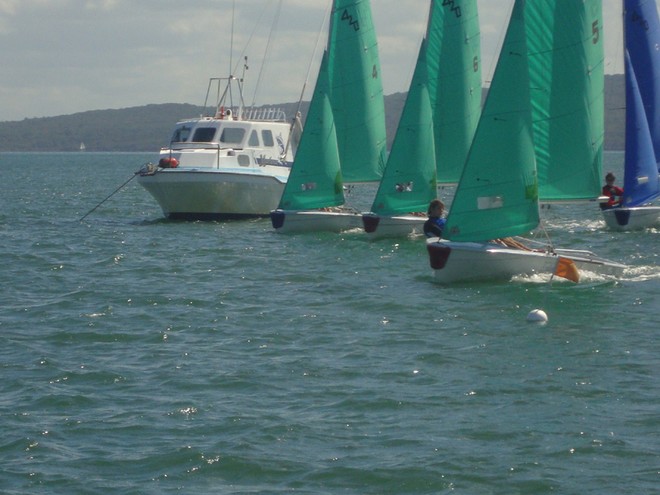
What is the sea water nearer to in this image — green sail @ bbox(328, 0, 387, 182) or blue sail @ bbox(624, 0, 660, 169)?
green sail @ bbox(328, 0, 387, 182)

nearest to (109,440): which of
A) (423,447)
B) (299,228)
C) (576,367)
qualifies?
(423,447)

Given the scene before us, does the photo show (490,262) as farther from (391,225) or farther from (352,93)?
(352,93)

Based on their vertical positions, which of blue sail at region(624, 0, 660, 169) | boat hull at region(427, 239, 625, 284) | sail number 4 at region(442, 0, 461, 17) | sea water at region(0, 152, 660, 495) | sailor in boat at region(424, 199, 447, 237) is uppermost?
sail number 4 at region(442, 0, 461, 17)

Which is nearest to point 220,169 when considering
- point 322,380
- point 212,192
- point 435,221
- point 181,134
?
point 212,192

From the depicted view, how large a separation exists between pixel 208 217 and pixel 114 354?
19.5 meters

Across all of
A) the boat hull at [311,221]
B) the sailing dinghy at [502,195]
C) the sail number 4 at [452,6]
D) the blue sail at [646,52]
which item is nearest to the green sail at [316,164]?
the boat hull at [311,221]

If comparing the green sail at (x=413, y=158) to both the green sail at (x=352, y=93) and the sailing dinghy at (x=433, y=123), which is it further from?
the green sail at (x=352, y=93)

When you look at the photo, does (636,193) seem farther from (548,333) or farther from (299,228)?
(548,333)

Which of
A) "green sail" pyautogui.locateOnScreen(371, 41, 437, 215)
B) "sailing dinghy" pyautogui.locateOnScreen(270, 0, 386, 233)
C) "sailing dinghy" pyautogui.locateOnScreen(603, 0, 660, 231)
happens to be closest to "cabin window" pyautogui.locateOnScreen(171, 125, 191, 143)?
"sailing dinghy" pyautogui.locateOnScreen(270, 0, 386, 233)

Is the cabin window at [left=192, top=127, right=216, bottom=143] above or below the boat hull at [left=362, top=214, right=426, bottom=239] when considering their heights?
above

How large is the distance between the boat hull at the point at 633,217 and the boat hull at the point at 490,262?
31.5 feet

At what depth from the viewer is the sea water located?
1184cm

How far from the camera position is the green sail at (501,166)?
2222 centimetres

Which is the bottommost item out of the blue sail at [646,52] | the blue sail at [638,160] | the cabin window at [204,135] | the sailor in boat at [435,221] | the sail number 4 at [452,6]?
the sailor in boat at [435,221]
